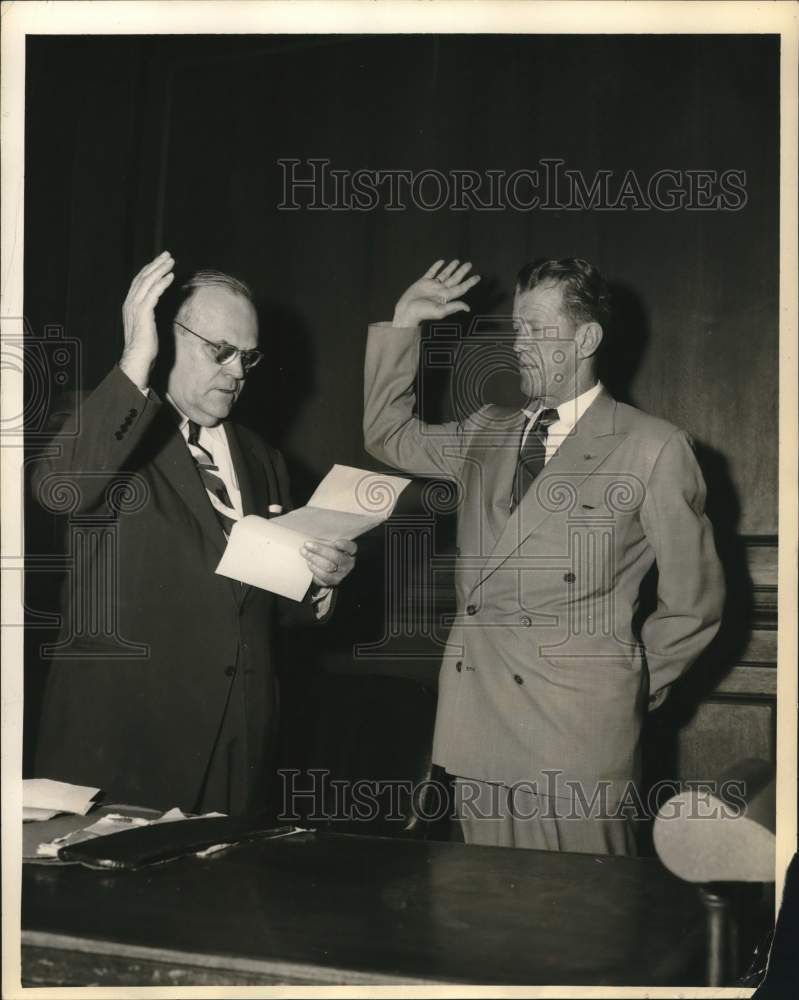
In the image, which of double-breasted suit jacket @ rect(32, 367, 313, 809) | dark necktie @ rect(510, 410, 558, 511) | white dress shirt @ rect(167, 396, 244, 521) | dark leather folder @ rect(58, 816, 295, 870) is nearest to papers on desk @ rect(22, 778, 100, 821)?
double-breasted suit jacket @ rect(32, 367, 313, 809)

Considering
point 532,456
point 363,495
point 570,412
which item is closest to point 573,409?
point 570,412

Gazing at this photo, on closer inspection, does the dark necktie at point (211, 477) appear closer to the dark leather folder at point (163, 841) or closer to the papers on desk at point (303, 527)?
the papers on desk at point (303, 527)

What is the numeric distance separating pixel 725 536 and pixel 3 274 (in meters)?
1.95

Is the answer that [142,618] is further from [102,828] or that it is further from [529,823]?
[529,823]

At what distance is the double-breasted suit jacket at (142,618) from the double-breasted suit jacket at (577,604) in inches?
19.3

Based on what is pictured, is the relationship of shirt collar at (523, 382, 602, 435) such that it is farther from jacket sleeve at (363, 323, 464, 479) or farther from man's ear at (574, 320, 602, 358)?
jacket sleeve at (363, 323, 464, 479)

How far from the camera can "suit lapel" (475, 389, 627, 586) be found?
9.29ft

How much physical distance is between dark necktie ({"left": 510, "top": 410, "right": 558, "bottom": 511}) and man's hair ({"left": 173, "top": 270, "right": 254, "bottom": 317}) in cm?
80

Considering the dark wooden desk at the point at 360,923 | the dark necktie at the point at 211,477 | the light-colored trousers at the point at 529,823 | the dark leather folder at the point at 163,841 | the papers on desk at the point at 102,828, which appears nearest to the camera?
the dark wooden desk at the point at 360,923

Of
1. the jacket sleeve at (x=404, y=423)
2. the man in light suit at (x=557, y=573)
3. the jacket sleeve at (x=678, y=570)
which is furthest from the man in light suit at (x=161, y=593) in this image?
the jacket sleeve at (x=678, y=570)

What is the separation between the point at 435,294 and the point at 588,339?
0.41 metres

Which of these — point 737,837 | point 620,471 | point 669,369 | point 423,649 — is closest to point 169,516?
point 423,649

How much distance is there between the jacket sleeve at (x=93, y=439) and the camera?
9.33 feet

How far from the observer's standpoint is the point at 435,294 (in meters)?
2.93
